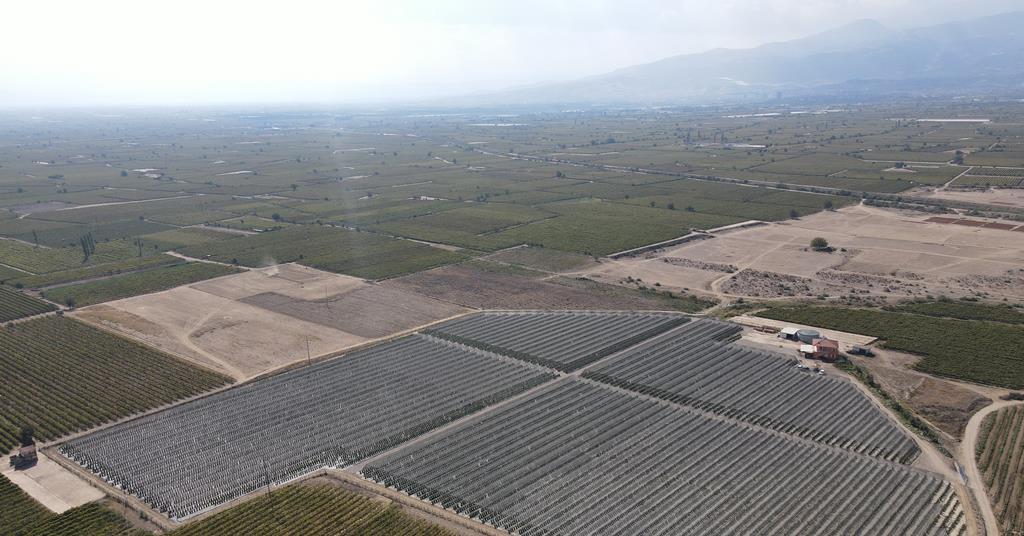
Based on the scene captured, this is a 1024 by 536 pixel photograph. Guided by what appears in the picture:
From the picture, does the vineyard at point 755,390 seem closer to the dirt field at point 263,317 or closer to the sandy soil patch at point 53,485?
the dirt field at point 263,317

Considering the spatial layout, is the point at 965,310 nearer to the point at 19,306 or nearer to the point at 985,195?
the point at 985,195

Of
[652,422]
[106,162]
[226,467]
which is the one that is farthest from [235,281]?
[106,162]

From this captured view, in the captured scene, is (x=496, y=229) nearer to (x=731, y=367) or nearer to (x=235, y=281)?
(x=235, y=281)

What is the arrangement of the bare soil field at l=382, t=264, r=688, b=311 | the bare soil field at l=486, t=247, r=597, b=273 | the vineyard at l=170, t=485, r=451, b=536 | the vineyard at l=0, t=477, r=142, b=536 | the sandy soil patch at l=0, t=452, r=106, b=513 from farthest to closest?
the bare soil field at l=486, t=247, r=597, b=273 → the bare soil field at l=382, t=264, r=688, b=311 → the sandy soil patch at l=0, t=452, r=106, b=513 → the vineyard at l=0, t=477, r=142, b=536 → the vineyard at l=170, t=485, r=451, b=536

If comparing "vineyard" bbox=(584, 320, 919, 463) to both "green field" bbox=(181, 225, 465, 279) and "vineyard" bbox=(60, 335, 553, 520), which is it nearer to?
"vineyard" bbox=(60, 335, 553, 520)

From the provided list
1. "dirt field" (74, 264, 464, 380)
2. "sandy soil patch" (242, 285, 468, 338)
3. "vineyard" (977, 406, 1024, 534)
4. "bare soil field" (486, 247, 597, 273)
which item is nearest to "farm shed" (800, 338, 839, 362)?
"vineyard" (977, 406, 1024, 534)

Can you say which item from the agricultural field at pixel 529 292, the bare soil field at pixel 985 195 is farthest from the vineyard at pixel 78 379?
the bare soil field at pixel 985 195

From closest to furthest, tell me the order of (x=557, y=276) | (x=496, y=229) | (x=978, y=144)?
(x=557, y=276) → (x=496, y=229) → (x=978, y=144)
